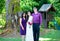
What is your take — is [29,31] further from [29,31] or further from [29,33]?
[29,33]

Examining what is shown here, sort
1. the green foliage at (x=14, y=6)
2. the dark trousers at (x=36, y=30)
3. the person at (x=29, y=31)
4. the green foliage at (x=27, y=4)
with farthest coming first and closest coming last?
the green foliage at (x=27, y=4) → the green foliage at (x=14, y=6) → the person at (x=29, y=31) → the dark trousers at (x=36, y=30)

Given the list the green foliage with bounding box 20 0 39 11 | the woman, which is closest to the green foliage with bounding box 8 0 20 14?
the woman

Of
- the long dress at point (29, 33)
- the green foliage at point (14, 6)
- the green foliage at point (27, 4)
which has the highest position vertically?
the green foliage at point (27, 4)

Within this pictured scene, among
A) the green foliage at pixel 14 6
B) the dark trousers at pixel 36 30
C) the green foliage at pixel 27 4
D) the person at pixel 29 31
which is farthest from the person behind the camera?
the green foliage at pixel 27 4

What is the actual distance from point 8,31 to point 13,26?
0.80 m

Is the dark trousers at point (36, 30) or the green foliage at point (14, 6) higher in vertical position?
the green foliage at point (14, 6)

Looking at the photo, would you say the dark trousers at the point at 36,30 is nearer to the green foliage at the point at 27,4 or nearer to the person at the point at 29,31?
the person at the point at 29,31

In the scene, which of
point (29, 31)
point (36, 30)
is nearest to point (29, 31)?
point (29, 31)

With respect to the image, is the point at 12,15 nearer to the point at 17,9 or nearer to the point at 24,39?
the point at 17,9

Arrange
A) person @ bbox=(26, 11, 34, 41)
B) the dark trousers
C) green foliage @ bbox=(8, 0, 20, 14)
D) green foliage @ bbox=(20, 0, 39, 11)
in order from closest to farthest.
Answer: the dark trousers → person @ bbox=(26, 11, 34, 41) → green foliage @ bbox=(8, 0, 20, 14) → green foliage @ bbox=(20, 0, 39, 11)

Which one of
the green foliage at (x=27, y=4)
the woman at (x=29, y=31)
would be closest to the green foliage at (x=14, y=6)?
the woman at (x=29, y=31)

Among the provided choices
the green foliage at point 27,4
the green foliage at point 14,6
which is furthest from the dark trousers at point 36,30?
the green foliage at point 27,4

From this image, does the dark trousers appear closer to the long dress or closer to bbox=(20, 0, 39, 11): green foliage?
the long dress

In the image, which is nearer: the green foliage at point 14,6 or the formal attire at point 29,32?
the formal attire at point 29,32
